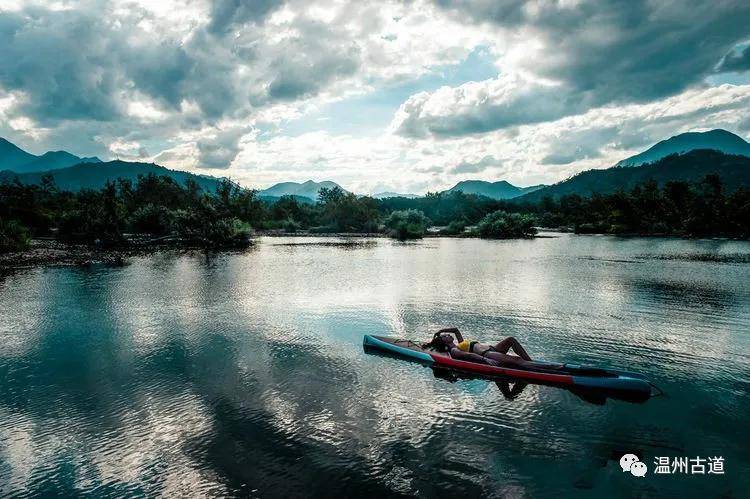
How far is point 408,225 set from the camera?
138500mm

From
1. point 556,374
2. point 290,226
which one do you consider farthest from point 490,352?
point 290,226

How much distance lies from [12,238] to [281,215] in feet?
371

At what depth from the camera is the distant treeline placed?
331 ft

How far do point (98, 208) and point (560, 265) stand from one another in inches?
3938

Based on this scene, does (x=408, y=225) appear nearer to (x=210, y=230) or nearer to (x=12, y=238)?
(x=210, y=230)

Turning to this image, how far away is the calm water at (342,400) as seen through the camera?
40.4 feet

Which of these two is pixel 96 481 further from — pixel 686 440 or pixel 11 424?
pixel 686 440

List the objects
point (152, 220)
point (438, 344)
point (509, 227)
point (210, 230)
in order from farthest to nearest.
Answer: point (509, 227) < point (152, 220) < point (210, 230) < point (438, 344)

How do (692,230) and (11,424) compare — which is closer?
(11,424)

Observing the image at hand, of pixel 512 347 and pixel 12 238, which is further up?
pixel 12 238

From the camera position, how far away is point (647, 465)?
1282cm

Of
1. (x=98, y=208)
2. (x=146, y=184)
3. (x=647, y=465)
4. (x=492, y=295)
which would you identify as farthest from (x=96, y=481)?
(x=146, y=184)

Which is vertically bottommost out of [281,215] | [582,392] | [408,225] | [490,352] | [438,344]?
[582,392]

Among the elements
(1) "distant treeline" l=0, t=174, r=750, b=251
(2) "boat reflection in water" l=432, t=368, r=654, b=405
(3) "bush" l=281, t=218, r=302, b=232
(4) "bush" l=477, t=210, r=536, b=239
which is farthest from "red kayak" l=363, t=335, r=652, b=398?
(3) "bush" l=281, t=218, r=302, b=232
